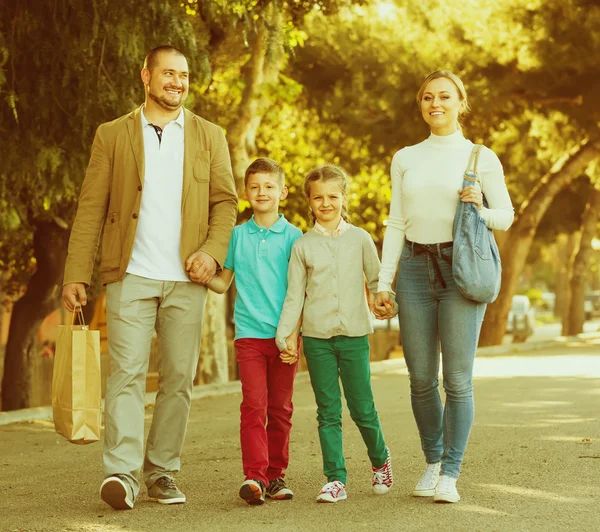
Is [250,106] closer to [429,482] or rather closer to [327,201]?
[327,201]

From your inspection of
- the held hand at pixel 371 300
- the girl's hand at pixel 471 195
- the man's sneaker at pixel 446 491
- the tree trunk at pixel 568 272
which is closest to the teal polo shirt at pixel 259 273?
the held hand at pixel 371 300

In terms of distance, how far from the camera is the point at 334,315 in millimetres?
6055

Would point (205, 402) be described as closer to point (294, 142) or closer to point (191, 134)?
point (191, 134)

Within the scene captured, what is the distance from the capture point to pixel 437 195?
586cm

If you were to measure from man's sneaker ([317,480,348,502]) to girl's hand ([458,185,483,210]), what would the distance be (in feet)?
A: 5.02

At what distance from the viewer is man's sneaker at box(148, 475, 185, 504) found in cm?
596

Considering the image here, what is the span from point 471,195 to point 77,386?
2.09m

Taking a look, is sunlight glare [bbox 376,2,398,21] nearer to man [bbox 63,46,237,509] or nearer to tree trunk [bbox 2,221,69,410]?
tree trunk [bbox 2,221,69,410]

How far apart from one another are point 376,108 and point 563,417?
630 inches

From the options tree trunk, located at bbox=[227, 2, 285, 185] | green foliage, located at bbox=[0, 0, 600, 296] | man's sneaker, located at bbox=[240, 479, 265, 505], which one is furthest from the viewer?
tree trunk, located at bbox=[227, 2, 285, 185]

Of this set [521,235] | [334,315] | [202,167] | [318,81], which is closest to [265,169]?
[202,167]

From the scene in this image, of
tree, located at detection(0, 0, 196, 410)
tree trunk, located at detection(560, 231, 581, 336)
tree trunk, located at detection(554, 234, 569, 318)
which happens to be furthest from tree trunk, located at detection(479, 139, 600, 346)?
tree trunk, located at detection(554, 234, 569, 318)

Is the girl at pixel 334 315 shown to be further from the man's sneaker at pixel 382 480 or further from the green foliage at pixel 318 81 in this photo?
the green foliage at pixel 318 81

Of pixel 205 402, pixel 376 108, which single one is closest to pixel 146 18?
pixel 205 402
